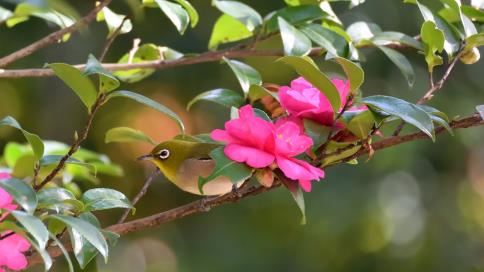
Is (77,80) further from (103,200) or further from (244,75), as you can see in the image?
(244,75)

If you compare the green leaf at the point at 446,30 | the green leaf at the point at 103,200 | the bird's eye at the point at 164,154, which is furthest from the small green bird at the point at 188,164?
the green leaf at the point at 446,30

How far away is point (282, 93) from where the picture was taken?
1.22 metres

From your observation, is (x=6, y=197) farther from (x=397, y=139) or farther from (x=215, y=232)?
(x=215, y=232)

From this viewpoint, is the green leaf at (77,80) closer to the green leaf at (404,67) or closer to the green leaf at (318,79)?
the green leaf at (318,79)

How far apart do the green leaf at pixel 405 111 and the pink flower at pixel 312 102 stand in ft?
0.27

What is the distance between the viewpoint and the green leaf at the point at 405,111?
1080 millimetres

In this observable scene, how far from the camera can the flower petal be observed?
3.63 feet

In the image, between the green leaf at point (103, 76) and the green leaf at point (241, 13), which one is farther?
the green leaf at point (241, 13)

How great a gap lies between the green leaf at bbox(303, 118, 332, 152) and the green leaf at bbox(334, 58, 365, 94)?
73 mm

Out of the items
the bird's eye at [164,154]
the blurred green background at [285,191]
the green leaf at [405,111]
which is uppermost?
the green leaf at [405,111]

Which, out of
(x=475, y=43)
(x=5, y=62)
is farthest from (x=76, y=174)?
(x=475, y=43)

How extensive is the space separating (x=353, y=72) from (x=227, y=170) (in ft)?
0.62

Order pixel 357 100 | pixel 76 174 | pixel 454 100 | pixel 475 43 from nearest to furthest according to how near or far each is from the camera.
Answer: pixel 357 100, pixel 475 43, pixel 76 174, pixel 454 100

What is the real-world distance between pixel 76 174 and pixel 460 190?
2519mm
